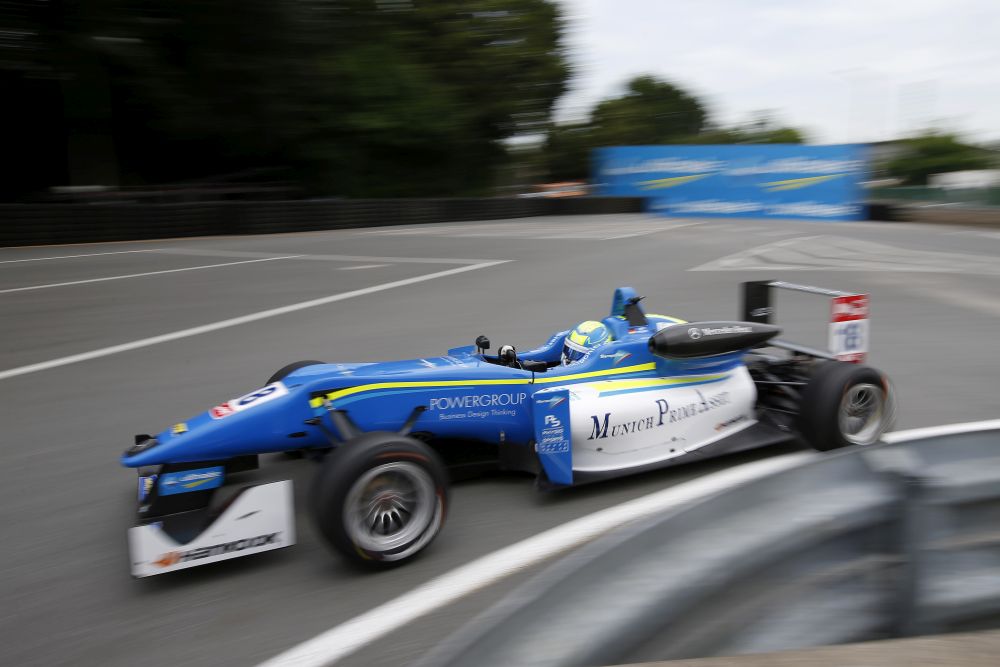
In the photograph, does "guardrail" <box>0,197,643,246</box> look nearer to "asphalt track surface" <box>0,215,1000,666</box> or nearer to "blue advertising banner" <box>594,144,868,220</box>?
"asphalt track surface" <box>0,215,1000,666</box>

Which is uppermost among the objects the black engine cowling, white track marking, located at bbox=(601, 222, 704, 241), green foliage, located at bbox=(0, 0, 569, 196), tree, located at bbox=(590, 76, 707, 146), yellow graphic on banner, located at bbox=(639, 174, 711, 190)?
tree, located at bbox=(590, 76, 707, 146)

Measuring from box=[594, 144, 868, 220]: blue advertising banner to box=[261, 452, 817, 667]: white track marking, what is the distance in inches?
1100

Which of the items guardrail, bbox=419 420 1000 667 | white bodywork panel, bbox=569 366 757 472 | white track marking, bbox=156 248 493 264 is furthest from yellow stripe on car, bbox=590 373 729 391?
white track marking, bbox=156 248 493 264

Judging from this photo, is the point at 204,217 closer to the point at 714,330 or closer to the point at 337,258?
the point at 337,258

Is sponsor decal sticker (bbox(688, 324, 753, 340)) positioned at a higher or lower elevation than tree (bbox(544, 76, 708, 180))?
lower

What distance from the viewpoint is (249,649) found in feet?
8.75

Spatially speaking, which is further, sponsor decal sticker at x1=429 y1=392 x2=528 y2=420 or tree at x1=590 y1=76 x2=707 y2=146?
tree at x1=590 y1=76 x2=707 y2=146

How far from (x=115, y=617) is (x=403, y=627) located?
108 cm

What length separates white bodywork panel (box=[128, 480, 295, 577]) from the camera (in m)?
2.91

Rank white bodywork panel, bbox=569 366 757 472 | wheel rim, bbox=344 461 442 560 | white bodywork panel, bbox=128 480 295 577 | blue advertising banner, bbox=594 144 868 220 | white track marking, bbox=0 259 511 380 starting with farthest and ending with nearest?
blue advertising banner, bbox=594 144 868 220 < white track marking, bbox=0 259 511 380 < white bodywork panel, bbox=569 366 757 472 < wheel rim, bbox=344 461 442 560 < white bodywork panel, bbox=128 480 295 577

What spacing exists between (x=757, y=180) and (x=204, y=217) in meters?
20.7

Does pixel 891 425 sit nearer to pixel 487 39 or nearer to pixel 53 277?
pixel 53 277

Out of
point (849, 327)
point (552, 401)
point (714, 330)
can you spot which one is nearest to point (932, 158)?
point (849, 327)

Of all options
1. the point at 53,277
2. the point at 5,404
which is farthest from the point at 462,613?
the point at 53,277
